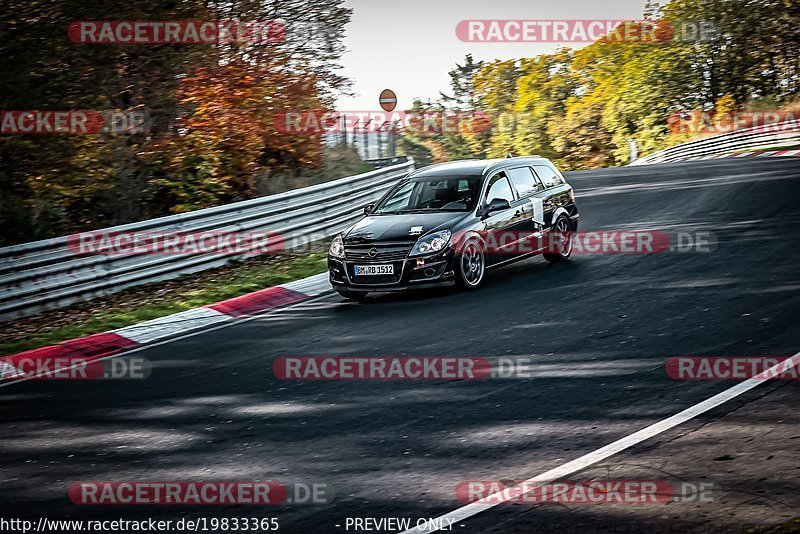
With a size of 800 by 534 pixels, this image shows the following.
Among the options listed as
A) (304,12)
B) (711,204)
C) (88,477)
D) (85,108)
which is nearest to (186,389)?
(88,477)

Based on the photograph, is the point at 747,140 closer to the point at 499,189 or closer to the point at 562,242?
the point at 562,242

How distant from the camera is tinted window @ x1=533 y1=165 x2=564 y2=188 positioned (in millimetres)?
13406

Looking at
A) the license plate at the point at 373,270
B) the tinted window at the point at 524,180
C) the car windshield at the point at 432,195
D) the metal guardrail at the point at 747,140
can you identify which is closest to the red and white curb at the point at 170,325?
the license plate at the point at 373,270

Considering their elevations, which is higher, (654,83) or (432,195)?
(654,83)

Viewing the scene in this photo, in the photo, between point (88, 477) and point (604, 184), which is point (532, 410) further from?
point (604, 184)

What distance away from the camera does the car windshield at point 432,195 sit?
1219 centimetres

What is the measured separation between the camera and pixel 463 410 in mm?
6906

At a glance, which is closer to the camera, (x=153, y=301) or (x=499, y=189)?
(x=499, y=189)

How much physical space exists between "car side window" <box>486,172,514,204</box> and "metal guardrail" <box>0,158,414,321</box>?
15.7 ft

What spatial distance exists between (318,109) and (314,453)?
53.0 feet

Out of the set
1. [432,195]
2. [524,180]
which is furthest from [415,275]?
[524,180]

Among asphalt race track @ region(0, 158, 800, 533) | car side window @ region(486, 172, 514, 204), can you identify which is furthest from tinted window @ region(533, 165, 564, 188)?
asphalt race track @ region(0, 158, 800, 533)

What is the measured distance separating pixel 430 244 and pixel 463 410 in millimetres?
4585

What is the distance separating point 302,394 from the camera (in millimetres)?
7789
